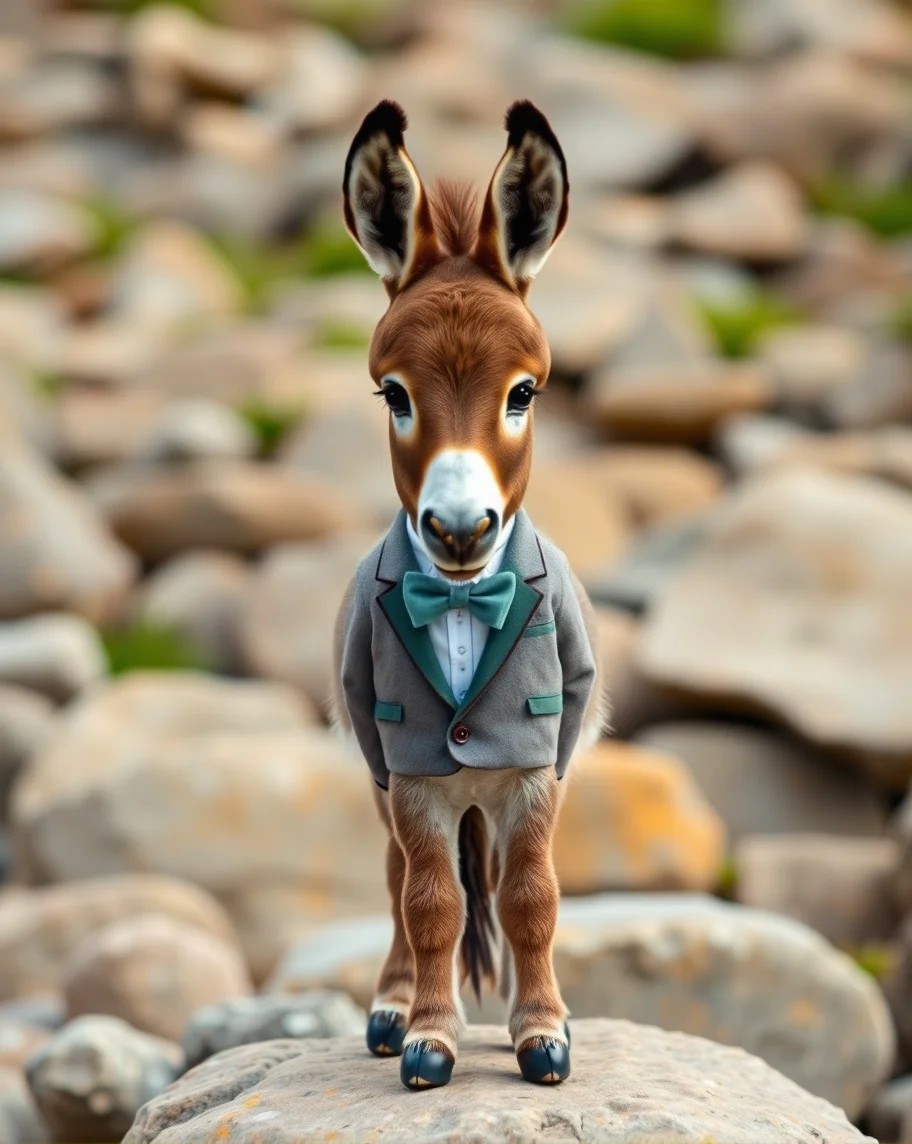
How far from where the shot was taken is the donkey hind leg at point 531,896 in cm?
335

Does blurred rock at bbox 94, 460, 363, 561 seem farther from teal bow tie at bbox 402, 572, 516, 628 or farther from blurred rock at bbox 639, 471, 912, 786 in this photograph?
teal bow tie at bbox 402, 572, 516, 628

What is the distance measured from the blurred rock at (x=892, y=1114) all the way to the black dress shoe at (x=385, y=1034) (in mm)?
2043

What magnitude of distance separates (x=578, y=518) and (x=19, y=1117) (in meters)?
6.17

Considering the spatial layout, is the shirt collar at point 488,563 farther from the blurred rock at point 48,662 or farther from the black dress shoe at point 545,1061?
the blurred rock at point 48,662

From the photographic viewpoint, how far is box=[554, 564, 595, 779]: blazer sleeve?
11.3 feet

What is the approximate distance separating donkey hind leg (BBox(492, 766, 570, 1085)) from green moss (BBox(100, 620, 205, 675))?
5921 millimetres

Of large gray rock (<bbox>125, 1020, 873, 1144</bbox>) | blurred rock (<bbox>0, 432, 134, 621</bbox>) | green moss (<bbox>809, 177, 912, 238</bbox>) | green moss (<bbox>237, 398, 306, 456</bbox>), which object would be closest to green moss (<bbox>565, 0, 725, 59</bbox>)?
green moss (<bbox>809, 177, 912, 238</bbox>)

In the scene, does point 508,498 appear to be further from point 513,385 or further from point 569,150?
point 569,150

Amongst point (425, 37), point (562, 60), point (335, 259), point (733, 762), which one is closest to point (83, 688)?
point (733, 762)

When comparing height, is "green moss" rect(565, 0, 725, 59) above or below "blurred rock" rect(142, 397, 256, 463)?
above

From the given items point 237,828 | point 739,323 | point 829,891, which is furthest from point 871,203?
point 237,828

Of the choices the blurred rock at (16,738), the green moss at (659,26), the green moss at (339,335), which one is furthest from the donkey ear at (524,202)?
the green moss at (659,26)

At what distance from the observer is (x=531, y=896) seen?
336cm

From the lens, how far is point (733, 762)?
316 inches
